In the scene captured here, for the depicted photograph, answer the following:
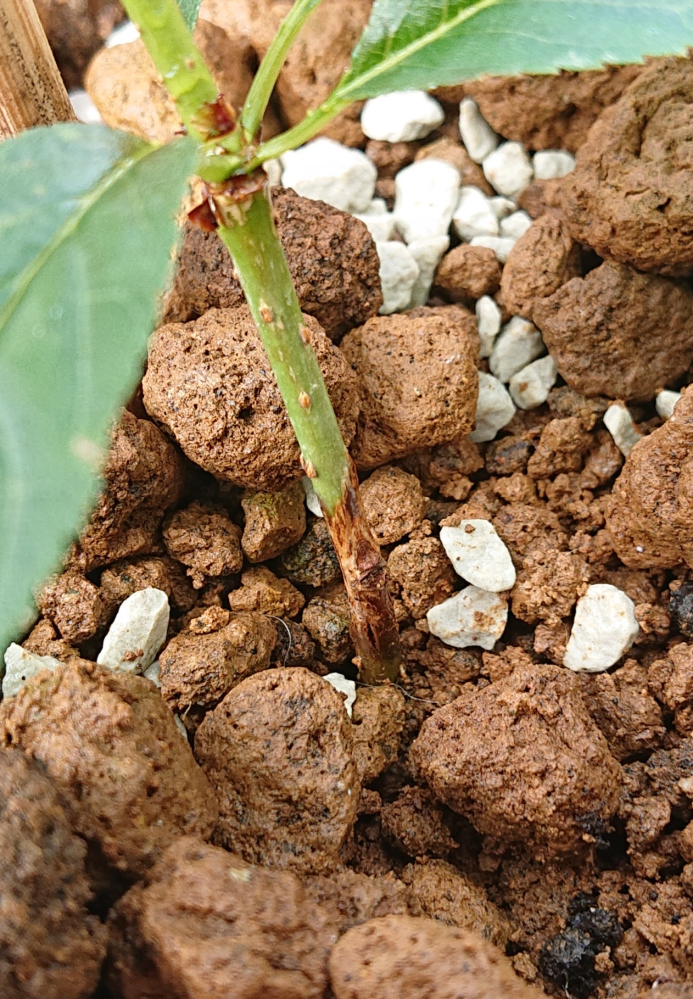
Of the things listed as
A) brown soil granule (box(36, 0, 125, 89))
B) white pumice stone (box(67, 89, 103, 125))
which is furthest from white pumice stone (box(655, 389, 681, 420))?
brown soil granule (box(36, 0, 125, 89))

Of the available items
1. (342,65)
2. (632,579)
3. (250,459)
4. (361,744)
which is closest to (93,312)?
(250,459)

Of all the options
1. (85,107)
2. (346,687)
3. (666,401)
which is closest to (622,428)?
(666,401)

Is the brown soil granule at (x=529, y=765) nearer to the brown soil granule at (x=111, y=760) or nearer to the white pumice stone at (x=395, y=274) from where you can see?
the brown soil granule at (x=111, y=760)

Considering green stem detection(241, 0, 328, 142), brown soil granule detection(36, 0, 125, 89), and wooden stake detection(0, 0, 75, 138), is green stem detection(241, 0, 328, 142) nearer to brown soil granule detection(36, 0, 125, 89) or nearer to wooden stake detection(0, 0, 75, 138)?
wooden stake detection(0, 0, 75, 138)

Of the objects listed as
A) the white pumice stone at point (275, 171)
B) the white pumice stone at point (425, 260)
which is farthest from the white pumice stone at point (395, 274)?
the white pumice stone at point (275, 171)

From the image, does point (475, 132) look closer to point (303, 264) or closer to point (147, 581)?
point (303, 264)

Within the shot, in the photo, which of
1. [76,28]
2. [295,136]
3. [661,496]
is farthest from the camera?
[76,28]
